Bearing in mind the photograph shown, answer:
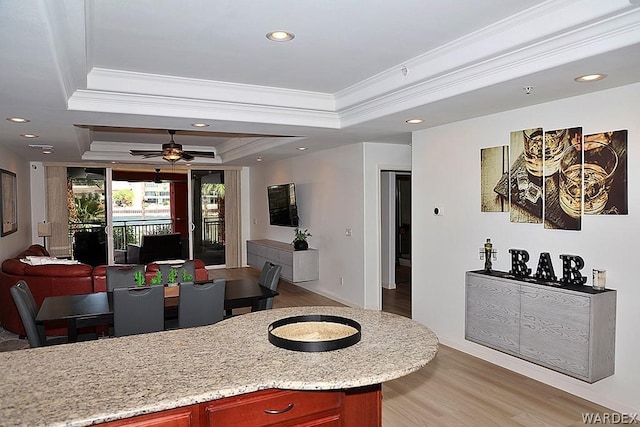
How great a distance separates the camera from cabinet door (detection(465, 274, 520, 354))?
3.67 metres

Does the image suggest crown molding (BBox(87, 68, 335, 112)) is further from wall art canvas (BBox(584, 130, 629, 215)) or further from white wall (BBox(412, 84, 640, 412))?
wall art canvas (BBox(584, 130, 629, 215))

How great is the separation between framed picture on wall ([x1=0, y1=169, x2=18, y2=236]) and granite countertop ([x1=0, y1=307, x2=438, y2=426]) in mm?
4574

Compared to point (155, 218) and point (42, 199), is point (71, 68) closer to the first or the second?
point (42, 199)

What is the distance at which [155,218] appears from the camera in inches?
450

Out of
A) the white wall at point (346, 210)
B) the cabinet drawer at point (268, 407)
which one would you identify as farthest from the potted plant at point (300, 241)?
the cabinet drawer at point (268, 407)

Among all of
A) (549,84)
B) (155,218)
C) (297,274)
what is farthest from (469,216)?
(155,218)

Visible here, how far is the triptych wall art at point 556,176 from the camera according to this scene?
3.29m

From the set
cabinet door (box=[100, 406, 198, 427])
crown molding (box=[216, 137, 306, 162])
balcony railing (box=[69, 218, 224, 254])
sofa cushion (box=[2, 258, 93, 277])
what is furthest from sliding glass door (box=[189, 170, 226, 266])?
cabinet door (box=[100, 406, 198, 427])

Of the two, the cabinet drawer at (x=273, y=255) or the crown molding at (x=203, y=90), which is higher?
the crown molding at (x=203, y=90)

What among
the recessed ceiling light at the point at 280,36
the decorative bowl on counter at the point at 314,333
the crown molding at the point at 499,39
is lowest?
the decorative bowl on counter at the point at 314,333

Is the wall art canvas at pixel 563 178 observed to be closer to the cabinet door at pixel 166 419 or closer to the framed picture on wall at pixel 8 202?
the cabinet door at pixel 166 419

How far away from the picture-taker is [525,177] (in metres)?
3.95

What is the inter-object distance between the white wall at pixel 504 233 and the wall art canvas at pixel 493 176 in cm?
7

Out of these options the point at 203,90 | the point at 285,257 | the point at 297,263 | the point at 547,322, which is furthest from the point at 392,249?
the point at 203,90
